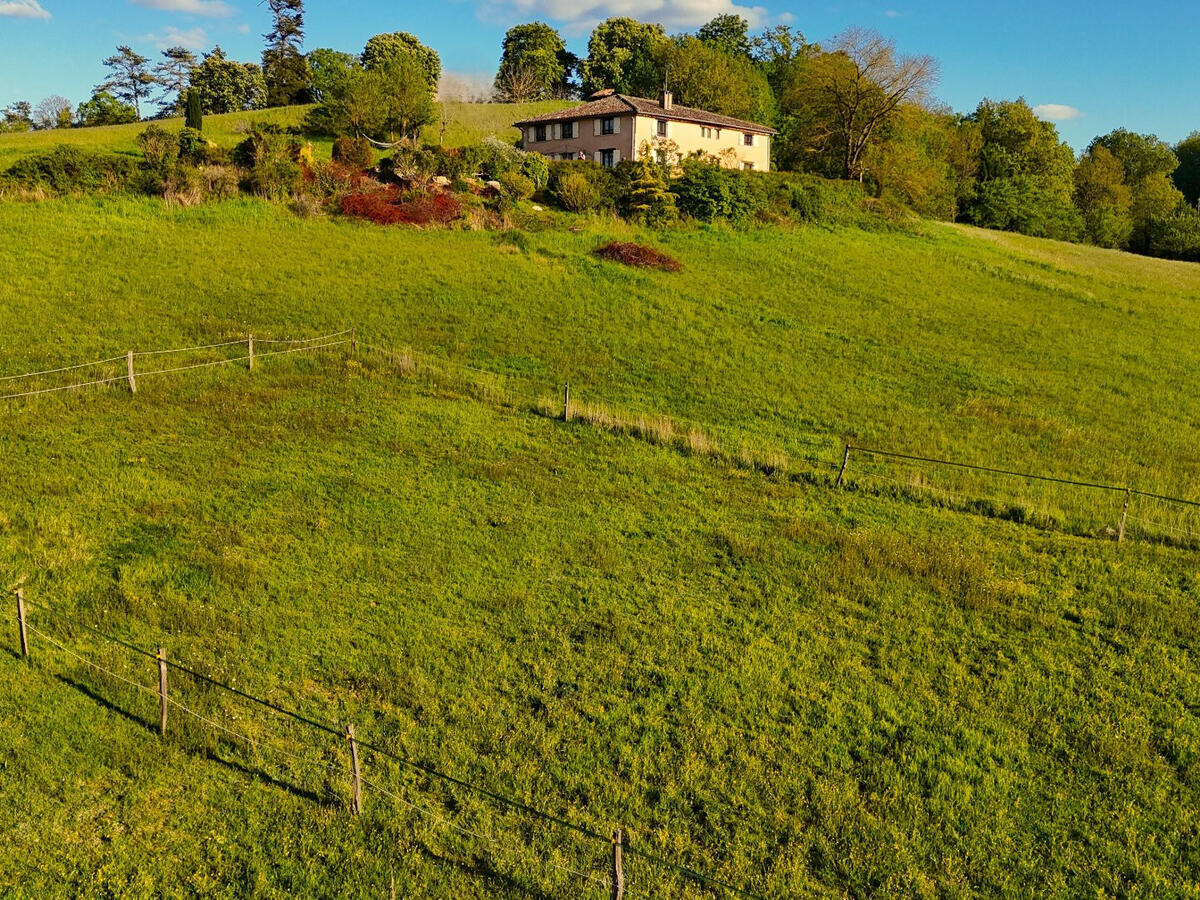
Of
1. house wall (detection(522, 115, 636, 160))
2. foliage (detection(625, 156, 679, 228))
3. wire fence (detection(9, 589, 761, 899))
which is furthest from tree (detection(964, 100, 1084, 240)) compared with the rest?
wire fence (detection(9, 589, 761, 899))

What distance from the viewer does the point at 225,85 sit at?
3905 inches

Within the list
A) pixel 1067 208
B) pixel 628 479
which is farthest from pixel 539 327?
pixel 1067 208

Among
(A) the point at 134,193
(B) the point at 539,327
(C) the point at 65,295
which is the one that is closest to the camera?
(C) the point at 65,295

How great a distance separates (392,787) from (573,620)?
15.6 feet

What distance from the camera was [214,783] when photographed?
392 inches

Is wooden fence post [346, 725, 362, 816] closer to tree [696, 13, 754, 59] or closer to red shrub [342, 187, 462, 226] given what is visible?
red shrub [342, 187, 462, 226]

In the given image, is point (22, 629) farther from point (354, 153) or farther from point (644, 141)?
point (644, 141)

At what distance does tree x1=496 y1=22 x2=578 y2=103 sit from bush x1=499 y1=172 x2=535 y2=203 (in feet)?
226

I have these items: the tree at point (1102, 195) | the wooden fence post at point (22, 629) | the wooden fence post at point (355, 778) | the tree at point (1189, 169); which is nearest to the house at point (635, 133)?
the tree at point (1102, 195)

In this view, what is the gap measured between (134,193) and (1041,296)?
169 ft

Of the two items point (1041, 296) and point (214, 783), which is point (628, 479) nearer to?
point (214, 783)

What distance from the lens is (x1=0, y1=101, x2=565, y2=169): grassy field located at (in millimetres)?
58312

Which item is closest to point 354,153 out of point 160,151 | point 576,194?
point 160,151

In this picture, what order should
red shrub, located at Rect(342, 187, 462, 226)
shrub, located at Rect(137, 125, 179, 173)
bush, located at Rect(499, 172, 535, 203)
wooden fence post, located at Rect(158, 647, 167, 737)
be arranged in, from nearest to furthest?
wooden fence post, located at Rect(158, 647, 167, 737)
shrub, located at Rect(137, 125, 179, 173)
red shrub, located at Rect(342, 187, 462, 226)
bush, located at Rect(499, 172, 535, 203)
